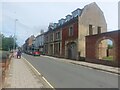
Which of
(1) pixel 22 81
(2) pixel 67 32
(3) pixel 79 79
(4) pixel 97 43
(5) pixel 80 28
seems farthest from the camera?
(2) pixel 67 32

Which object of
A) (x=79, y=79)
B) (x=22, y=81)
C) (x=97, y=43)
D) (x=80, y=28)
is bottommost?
(x=79, y=79)

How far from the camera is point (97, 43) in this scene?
33688 mm

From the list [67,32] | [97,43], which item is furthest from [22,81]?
[67,32]

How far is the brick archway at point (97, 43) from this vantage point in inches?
1124

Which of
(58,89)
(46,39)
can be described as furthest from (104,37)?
(46,39)

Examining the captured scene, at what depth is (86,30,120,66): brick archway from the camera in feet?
93.6

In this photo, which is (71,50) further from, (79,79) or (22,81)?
(22,81)

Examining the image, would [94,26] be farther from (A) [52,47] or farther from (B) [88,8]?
(A) [52,47]

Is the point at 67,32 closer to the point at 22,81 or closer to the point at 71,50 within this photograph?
the point at 71,50

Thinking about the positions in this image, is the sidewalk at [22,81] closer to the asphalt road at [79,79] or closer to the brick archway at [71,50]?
the asphalt road at [79,79]

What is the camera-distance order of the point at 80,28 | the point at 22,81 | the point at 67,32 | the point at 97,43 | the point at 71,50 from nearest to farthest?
the point at 22,81 → the point at 97,43 → the point at 80,28 → the point at 71,50 → the point at 67,32

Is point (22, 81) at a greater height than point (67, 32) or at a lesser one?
lesser

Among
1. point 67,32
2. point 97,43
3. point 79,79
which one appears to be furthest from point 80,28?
point 79,79

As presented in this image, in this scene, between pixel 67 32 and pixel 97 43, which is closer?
pixel 97 43
